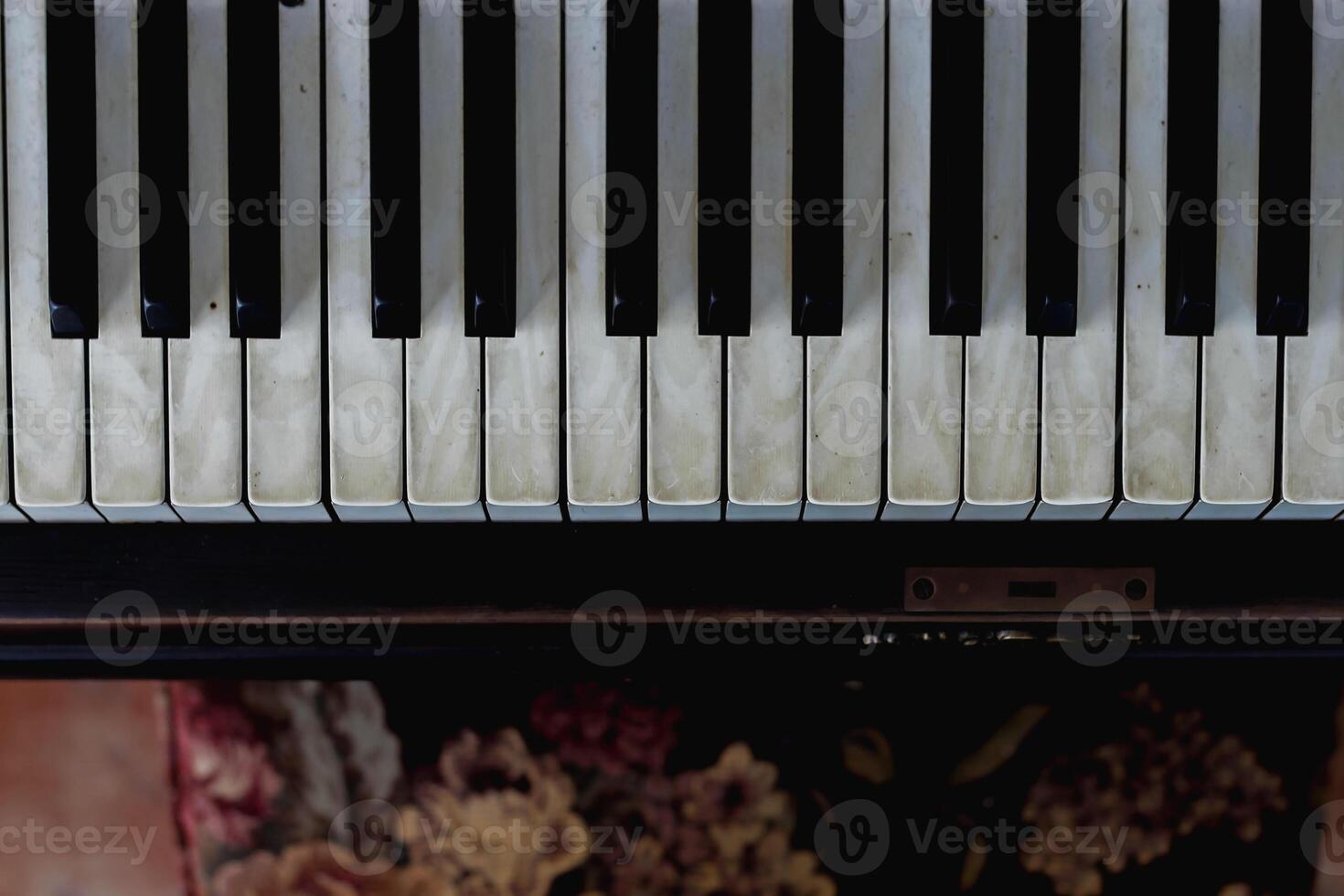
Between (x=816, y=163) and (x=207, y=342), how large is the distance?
0.33m

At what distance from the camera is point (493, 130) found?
47 centimetres

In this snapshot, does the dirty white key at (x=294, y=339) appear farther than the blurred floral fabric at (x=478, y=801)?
No

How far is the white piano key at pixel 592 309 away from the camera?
0.48 m

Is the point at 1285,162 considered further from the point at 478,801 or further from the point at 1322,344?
the point at 478,801

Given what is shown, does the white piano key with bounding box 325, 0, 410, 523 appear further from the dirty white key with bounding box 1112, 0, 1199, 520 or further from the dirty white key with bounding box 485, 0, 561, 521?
the dirty white key with bounding box 1112, 0, 1199, 520

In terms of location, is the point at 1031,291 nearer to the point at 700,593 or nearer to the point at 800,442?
the point at 800,442

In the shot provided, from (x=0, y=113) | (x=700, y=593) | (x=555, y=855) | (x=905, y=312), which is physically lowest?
(x=555, y=855)

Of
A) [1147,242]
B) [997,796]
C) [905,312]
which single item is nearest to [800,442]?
[905,312]

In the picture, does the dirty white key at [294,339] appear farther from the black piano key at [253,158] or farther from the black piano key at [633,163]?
the black piano key at [633,163]

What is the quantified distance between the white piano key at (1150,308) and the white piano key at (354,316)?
15.5 inches

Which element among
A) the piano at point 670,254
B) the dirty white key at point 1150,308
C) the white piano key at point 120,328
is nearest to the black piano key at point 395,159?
the piano at point 670,254

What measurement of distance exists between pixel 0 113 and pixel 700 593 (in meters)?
0.46

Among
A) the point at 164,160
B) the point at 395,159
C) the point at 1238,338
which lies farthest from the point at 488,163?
the point at 1238,338

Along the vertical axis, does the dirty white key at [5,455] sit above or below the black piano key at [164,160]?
below
